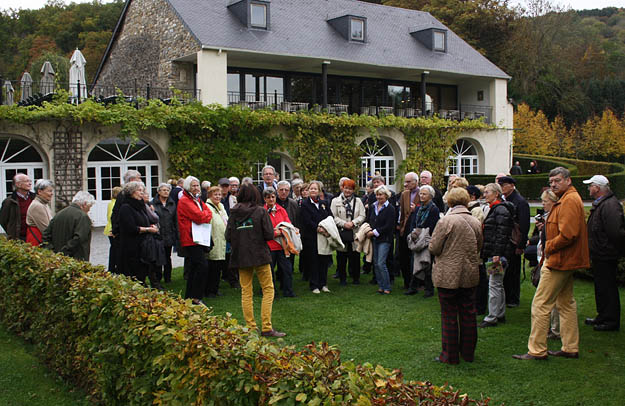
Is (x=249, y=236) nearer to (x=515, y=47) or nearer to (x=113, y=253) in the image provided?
(x=113, y=253)

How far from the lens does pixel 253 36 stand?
75.2ft

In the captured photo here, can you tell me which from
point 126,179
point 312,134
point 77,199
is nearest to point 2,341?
point 77,199

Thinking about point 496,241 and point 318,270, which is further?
point 318,270

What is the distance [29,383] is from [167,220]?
166 inches

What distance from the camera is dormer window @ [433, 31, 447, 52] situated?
2911 cm

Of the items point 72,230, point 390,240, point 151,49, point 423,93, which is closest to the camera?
point 72,230

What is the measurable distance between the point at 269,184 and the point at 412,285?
10.7ft

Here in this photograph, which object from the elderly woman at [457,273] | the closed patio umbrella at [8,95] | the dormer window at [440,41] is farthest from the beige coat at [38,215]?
the dormer window at [440,41]

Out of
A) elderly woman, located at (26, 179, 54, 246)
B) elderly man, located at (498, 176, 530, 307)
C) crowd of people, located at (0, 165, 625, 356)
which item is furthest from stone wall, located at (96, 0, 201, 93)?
elderly man, located at (498, 176, 530, 307)

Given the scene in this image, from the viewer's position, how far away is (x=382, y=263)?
8.68 meters

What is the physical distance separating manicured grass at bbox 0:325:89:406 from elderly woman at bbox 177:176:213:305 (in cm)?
223

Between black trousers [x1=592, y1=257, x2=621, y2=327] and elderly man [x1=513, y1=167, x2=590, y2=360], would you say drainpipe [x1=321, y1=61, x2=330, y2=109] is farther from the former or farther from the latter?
elderly man [x1=513, y1=167, x2=590, y2=360]

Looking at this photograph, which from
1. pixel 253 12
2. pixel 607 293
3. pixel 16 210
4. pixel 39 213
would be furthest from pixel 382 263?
pixel 253 12

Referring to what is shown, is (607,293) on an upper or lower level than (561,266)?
lower
